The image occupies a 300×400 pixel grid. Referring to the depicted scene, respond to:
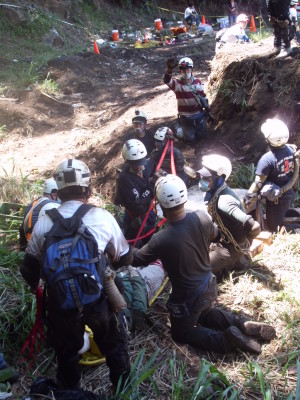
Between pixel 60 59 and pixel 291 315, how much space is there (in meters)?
11.1

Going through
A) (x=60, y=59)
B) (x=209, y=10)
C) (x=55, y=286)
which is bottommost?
(x=209, y=10)

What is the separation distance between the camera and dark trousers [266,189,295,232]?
520 cm

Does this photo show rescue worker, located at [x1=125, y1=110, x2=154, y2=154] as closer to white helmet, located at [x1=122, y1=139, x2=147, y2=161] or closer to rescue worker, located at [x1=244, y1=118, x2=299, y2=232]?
white helmet, located at [x1=122, y1=139, x2=147, y2=161]

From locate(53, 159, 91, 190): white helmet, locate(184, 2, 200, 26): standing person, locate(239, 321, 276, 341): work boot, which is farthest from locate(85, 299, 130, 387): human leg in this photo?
locate(184, 2, 200, 26): standing person

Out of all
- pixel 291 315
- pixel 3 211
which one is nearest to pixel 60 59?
pixel 3 211

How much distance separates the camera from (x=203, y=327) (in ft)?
11.8

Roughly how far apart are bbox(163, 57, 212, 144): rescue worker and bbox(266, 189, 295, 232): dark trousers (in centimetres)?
283

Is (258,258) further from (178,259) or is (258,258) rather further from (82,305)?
(82,305)

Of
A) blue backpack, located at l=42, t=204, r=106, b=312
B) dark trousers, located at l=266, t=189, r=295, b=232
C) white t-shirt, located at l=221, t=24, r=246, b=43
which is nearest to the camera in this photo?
blue backpack, located at l=42, t=204, r=106, b=312

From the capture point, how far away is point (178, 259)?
3.24m

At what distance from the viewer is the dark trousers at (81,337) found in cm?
265

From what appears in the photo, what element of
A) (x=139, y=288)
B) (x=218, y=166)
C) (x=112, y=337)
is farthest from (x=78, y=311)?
(x=218, y=166)

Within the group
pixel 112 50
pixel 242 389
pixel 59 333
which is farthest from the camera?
pixel 112 50

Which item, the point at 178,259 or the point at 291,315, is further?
the point at 291,315
